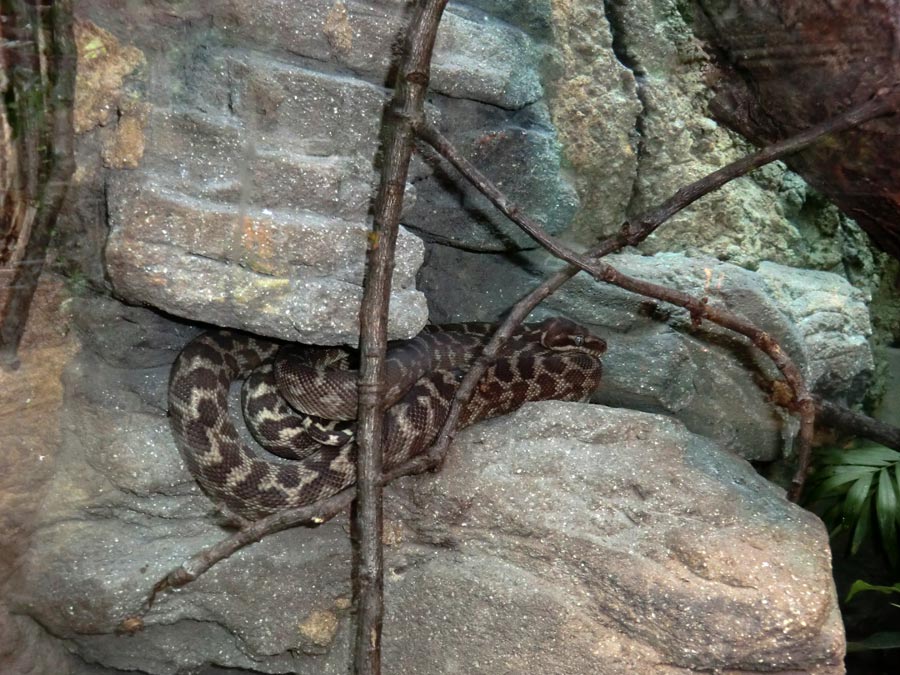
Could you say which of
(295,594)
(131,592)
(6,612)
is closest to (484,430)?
(295,594)

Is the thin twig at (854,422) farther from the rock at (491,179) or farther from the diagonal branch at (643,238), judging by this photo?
the rock at (491,179)

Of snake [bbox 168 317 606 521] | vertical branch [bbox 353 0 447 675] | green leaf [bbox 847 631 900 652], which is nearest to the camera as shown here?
vertical branch [bbox 353 0 447 675]

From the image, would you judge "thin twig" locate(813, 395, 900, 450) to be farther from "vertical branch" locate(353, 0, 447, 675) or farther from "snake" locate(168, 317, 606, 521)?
"vertical branch" locate(353, 0, 447, 675)

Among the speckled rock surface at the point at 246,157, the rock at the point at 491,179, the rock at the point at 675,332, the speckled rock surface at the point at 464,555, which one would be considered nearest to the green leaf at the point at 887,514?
the rock at the point at 675,332

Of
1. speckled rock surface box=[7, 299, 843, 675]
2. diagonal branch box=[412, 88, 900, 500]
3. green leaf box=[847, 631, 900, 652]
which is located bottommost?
green leaf box=[847, 631, 900, 652]

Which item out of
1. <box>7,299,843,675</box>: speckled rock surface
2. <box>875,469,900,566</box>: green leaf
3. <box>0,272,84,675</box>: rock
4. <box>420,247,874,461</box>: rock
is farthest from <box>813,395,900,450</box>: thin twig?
<box>0,272,84,675</box>: rock

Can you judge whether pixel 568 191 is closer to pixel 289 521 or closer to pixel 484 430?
pixel 484 430

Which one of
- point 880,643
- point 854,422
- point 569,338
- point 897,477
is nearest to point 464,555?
point 569,338

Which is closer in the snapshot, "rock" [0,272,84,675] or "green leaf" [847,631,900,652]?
"rock" [0,272,84,675]
